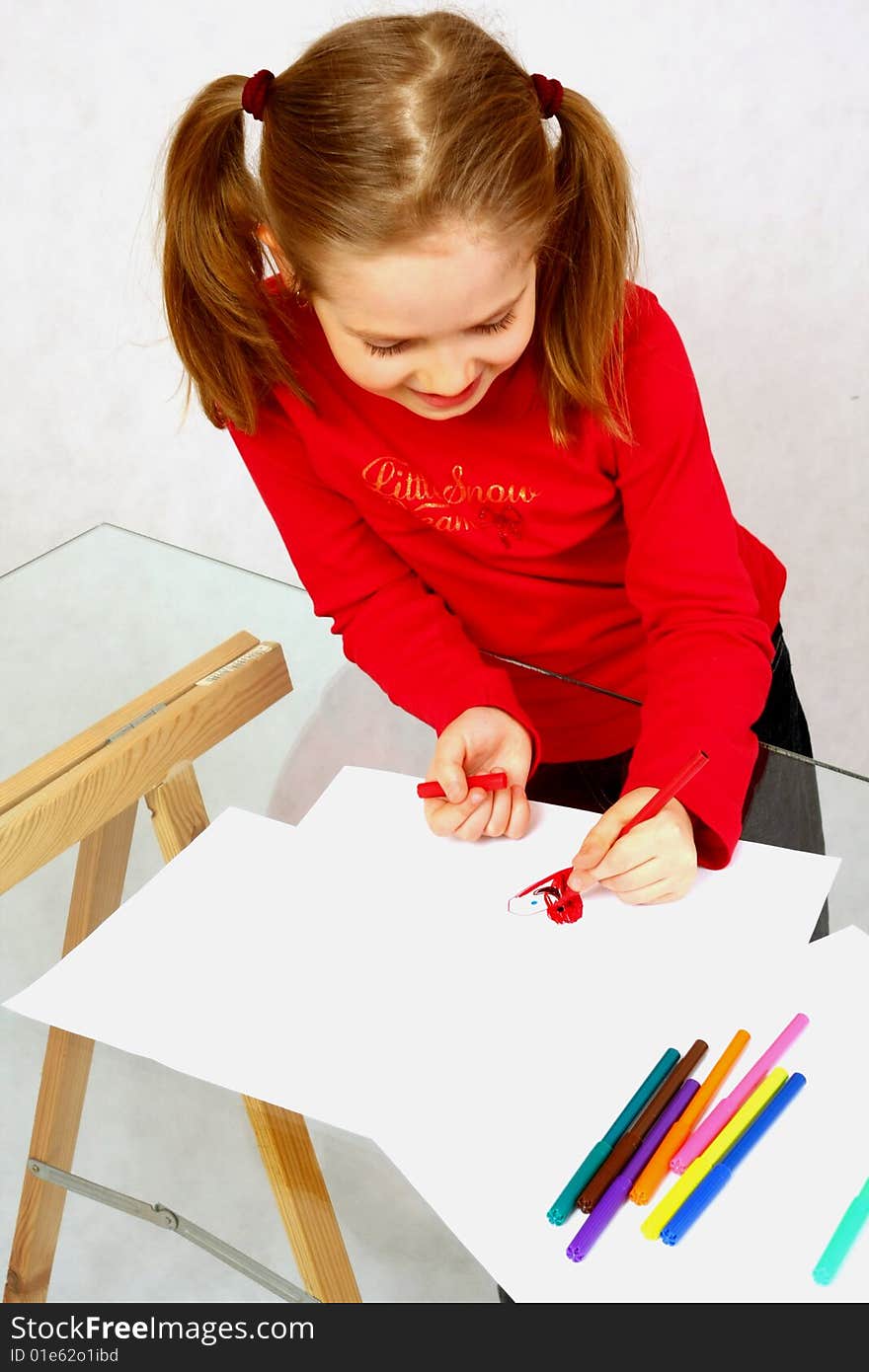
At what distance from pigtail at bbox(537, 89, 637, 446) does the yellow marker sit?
39cm

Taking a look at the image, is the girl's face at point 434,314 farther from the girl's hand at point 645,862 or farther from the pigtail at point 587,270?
the girl's hand at point 645,862

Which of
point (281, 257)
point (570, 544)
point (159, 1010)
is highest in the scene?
point (281, 257)

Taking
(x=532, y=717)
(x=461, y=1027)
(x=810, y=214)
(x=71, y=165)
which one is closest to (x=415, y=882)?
(x=461, y=1027)

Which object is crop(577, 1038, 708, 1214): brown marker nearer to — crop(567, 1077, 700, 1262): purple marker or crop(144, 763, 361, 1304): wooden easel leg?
crop(567, 1077, 700, 1262): purple marker

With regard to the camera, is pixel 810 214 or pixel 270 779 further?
pixel 810 214

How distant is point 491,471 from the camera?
2.91 feet

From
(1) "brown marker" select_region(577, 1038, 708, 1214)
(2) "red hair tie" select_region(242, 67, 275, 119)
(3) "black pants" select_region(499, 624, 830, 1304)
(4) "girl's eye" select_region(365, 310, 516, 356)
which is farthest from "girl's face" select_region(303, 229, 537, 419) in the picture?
(1) "brown marker" select_region(577, 1038, 708, 1214)

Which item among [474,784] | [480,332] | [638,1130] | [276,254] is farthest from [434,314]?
[638,1130]

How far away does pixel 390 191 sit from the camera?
0.68 meters

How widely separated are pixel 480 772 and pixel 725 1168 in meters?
0.32

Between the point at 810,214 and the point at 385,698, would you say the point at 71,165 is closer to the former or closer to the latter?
the point at 810,214

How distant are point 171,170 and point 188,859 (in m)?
0.40

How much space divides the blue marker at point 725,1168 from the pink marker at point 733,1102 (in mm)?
10
